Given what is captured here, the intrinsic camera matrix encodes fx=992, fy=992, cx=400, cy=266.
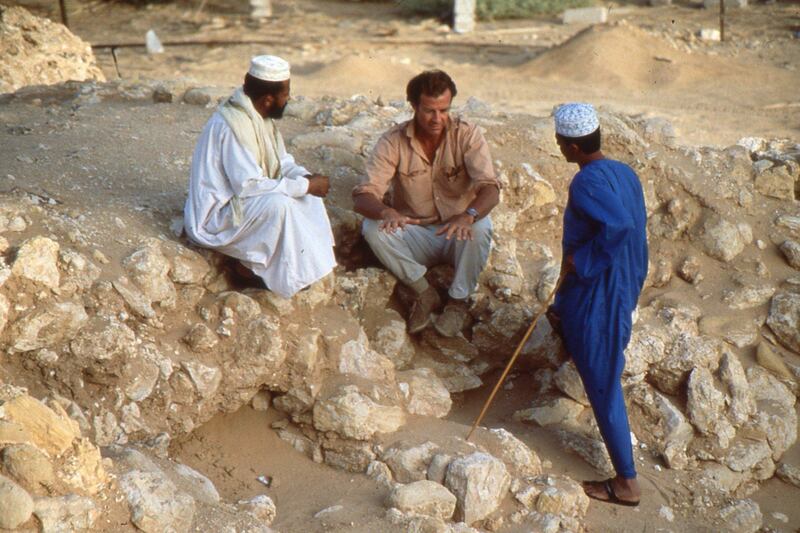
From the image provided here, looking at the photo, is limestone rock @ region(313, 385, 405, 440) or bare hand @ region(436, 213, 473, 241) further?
bare hand @ region(436, 213, 473, 241)

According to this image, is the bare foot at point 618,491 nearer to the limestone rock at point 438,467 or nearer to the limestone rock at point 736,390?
the limestone rock at point 438,467

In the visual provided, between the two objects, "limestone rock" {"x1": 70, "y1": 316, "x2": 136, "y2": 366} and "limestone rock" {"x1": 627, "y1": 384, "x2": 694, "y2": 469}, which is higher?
"limestone rock" {"x1": 70, "y1": 316, "x2": 136, "y2": 366}

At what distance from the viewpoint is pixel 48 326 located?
158 inches

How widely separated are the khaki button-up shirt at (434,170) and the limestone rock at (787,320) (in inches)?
76.4

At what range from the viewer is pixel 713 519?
4719mm

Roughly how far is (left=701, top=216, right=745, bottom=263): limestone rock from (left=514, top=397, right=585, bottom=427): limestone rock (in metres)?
1.58

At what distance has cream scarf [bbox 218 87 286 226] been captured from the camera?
450cm

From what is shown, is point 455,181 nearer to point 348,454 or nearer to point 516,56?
point 348,454

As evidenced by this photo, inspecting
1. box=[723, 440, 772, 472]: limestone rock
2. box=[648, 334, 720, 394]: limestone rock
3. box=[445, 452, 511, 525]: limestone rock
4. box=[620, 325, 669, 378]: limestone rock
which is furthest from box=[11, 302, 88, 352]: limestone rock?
box=[723, 440, 772, 472]: limestone rock

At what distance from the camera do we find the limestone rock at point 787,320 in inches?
225

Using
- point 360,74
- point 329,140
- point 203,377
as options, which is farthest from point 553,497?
point 360,74

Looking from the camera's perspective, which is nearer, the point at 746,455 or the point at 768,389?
the point at 746,455

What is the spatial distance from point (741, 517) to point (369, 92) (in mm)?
8343

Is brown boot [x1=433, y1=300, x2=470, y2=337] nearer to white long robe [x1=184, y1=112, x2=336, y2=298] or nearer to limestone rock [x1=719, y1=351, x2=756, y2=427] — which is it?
white long robe [x1=184, y1=112, x2=336, y2=298]
